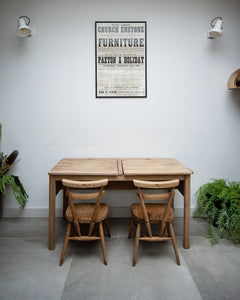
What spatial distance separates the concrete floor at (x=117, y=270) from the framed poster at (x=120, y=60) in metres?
1.83

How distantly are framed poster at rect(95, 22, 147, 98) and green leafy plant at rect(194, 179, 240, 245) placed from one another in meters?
1.50

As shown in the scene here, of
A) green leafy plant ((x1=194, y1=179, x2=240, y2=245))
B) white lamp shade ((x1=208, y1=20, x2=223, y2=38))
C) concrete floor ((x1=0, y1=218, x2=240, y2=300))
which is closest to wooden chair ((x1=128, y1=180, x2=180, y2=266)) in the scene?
concrete floor ((x1=0, y1=218, x2=240, y2=300))

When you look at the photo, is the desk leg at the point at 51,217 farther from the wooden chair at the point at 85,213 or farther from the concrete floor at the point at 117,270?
the wooden chair at the point at 85,213

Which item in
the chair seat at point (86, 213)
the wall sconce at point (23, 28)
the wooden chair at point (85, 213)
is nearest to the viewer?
the wooden chair at point (85, 213)

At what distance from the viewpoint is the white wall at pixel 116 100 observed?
2.76 meters

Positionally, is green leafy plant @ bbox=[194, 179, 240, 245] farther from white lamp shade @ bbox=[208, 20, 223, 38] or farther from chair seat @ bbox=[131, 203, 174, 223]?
white lamp shade @ bbox=[208, 20, 223, 38]

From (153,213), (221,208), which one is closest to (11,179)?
(153,213)

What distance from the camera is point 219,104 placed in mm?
2854

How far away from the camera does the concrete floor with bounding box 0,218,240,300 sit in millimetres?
1617

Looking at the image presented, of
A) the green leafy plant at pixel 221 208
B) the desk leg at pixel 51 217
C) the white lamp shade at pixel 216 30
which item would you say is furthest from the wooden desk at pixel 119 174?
the white lamp shade at pixel 216 30

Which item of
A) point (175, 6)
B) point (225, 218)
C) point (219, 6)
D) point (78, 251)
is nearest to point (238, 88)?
point (219, 6)

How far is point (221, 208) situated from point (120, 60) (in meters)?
2.24

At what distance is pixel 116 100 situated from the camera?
2.84 m

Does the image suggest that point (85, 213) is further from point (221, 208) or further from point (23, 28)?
point (23, 28)
